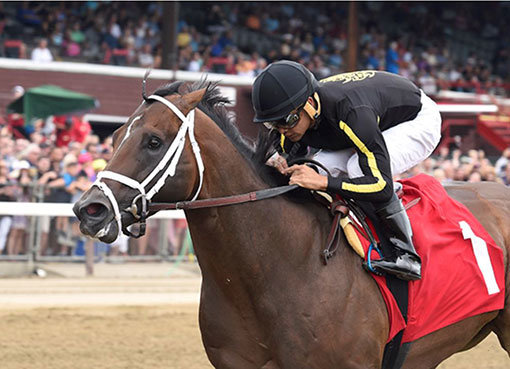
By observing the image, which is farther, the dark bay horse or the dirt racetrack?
the dirt racetrack

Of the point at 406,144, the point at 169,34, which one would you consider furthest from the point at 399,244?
the point at 169,34

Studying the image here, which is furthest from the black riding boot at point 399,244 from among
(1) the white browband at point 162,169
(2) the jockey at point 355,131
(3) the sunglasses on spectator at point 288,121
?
(1) the white browband at point 162,169

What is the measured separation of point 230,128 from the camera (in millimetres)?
3734

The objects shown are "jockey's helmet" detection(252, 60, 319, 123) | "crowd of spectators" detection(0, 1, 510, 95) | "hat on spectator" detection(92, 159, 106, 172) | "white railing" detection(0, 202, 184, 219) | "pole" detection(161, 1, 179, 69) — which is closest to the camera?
"jockey's helmet" detection(252, 60, 319, 123)

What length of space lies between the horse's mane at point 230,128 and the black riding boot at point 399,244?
1.72 ft

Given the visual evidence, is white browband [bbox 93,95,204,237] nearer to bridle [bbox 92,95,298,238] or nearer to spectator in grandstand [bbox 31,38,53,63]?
bridle [bbox 92,95,298,238]

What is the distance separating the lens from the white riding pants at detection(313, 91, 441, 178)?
4.05 m

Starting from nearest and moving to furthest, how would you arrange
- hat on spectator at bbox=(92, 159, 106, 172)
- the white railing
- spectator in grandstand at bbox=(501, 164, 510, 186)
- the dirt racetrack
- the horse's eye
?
the horse's eye, the dirt racetrack, the white railing, hat on spectator at bbox=(92, 159, 106, 172), spectator in grandstand at bbox=(501, 164, 510, 186)

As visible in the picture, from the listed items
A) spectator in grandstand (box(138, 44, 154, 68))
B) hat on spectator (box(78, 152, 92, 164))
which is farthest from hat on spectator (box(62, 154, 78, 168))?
spectator in grandstand (box(138, 44, 154, 68))

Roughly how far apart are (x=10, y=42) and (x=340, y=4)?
424 inches

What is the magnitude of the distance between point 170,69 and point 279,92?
39.9 feet

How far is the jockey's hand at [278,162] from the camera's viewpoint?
3.88 m

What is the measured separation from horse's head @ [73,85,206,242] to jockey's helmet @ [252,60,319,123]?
0.28 m

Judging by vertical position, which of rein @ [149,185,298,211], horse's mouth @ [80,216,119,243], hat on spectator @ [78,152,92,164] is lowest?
hat on spectator @ [78,152,92,164]
